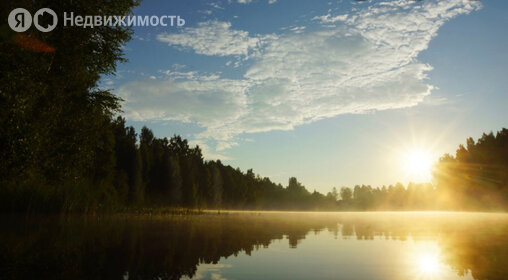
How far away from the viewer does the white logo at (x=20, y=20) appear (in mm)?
18614

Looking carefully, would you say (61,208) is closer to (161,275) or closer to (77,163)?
(77,163)

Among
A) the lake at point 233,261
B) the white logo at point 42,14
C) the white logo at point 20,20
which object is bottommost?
the lake at point 233,261

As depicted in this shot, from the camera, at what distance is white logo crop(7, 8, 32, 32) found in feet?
61.1

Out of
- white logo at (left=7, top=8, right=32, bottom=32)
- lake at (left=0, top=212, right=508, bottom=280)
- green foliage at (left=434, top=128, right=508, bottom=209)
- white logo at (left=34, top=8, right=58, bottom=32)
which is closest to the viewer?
lake at (left=0, top=212, right=508, bottom=280)

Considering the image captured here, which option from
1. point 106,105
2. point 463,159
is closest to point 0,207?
point 106,105

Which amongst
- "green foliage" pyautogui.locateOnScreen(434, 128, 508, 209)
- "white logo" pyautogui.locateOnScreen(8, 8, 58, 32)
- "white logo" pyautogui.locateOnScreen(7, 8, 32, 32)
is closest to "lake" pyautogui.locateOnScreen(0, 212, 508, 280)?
"white logo" pyautogui.locateOnScreen(7, 8, 32, 32)

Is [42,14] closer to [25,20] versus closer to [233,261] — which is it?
[25,20]

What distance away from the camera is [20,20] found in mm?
19281

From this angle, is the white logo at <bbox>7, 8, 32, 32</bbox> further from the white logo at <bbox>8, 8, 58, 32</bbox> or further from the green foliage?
the green foliage

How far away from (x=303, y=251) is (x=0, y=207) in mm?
25310

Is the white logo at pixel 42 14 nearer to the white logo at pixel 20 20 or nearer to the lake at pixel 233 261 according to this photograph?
the white logo at pixel 20 20

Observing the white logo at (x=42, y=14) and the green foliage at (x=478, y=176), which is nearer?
the white logo at (x=42, y=14)

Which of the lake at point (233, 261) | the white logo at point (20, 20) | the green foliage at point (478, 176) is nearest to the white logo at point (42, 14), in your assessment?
the white logo at point (20, 20)

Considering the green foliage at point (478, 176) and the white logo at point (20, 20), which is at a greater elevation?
the white logo at point (20, 20)
